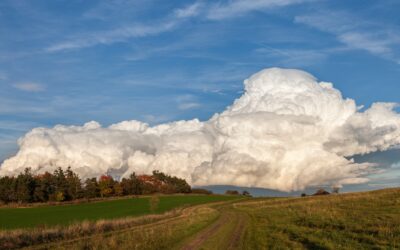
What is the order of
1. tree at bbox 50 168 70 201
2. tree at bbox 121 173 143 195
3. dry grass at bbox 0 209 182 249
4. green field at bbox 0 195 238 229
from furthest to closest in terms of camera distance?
tree at bbox 121 173 143 195 → tree at bbox 50 168 70 201 → green field at bbox 0 195 238 229 → dry grass at bbox 0 209 182 249

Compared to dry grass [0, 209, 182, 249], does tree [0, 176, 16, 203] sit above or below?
above

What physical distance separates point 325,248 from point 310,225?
43.2 feet

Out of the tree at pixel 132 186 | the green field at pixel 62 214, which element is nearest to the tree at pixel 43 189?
the tree at pixel 132 186

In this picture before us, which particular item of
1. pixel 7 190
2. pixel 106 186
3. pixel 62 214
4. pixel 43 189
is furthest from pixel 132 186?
pixel 62 214

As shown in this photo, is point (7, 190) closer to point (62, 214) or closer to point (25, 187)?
point (25, 187)

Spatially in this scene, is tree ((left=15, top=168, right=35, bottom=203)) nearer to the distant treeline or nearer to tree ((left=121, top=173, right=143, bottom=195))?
the distant treeline

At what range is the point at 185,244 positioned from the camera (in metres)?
27.3

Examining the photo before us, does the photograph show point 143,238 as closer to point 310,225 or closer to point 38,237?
point 38,237

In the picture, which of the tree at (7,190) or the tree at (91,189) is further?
the tree at (91,189)

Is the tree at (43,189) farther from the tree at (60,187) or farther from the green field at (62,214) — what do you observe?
the green field at (62,214)

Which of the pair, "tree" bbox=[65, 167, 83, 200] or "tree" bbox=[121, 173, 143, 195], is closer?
"tree" bbox=[65, 167, 83, 200]

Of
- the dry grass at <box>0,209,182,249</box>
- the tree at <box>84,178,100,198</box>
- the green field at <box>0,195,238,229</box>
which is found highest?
the tree at <box>84,178,100,198</box>

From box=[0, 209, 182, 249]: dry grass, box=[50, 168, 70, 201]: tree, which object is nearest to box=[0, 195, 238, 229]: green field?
box=[0, 209, 182, 249]: dry grass

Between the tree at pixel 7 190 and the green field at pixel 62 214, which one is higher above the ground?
the tree at pixel 7 190
